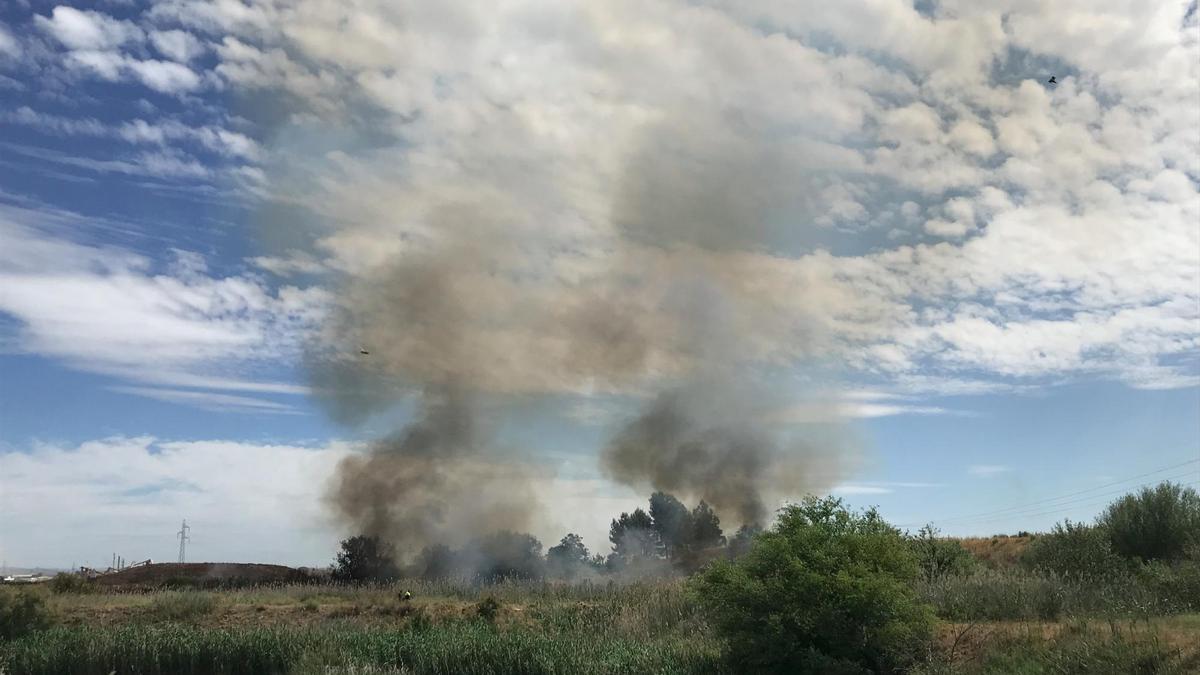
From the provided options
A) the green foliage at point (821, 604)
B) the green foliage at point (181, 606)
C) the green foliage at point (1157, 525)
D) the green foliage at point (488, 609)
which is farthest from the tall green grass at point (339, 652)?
the green foliage at point (1157, 525)

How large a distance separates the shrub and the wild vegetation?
0.22ft

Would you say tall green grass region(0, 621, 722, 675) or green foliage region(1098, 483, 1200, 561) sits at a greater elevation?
green foliage region(1098, 483, 1200, 561)

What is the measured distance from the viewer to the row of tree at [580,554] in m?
46.6


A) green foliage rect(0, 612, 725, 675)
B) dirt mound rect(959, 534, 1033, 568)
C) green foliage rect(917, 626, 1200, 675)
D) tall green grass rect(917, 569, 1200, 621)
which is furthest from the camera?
dirt mound rect(959, 534, 1033, 568)

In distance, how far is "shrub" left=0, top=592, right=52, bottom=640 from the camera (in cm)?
2580

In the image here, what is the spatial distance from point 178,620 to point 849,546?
22471 mm

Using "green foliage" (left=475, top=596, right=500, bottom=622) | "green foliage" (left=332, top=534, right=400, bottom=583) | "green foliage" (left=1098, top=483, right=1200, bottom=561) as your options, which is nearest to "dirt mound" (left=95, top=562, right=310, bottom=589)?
"green foliage" (left=332, top=534, right=400, bottom=583)

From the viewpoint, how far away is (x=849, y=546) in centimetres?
1812

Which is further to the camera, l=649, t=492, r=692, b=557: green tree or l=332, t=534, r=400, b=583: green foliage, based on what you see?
l=649, t=492, r=692, b=557: green tree

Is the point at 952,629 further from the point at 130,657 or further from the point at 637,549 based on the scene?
the point at 637,549

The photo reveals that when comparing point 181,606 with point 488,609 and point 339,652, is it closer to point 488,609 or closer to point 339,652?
point 488,609

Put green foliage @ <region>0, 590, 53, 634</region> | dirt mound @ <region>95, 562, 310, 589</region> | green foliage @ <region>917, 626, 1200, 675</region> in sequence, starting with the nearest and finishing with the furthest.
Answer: green foliage @ <region>917, 626, 1200, 675</region>, green foliage @ <region>0, 590, 53, 634</region>, dirt mound @ <region>95, 562, 310, 589</region>

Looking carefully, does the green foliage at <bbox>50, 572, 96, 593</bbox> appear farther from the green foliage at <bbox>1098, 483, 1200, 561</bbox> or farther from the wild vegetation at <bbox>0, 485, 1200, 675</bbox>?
the green foliage at <bbox>1098, 483, 1200, 561</bbox>

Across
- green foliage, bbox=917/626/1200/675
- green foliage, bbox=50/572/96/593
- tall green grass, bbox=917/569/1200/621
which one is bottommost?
green foliage, bbox=917/626/1200/675
